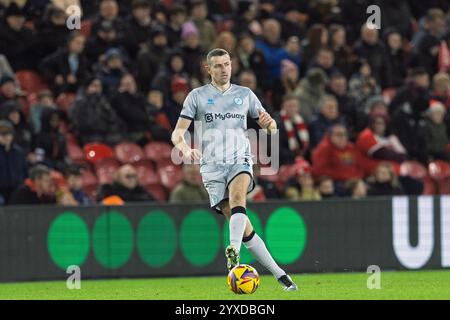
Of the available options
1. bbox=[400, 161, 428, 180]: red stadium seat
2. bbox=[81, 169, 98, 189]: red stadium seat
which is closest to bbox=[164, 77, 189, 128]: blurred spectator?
bbox=[81, 169, 98, 189]: red stadium seat

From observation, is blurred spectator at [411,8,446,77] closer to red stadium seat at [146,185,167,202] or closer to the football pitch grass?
red stadium seat at [146,185,167,202]

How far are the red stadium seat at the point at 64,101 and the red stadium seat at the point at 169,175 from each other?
5.90 ft

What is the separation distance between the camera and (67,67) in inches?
709

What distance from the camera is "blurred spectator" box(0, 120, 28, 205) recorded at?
16.0 metres

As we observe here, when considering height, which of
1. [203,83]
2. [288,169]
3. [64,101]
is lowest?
[288,169]

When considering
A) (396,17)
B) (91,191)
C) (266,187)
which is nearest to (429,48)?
(396,17)

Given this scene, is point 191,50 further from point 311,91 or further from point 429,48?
point 429,48

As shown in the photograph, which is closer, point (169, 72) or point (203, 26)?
point (169, 72)

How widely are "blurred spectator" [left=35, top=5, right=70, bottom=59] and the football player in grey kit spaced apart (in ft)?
25.0

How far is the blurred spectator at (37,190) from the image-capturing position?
1559 cm

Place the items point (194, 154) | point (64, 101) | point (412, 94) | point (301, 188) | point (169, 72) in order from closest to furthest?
1. point (194, 154)
2. point (301, 188)
3. point (64, 101)
4. point (169, 72)
5. point (412, 94)

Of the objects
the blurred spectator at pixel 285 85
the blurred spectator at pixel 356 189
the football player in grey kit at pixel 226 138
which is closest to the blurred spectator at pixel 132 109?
the blurred spectator at pixel 285 85

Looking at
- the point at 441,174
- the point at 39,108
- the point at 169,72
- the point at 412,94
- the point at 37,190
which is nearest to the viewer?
the point at 37,190

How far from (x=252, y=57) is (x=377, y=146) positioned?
2.70m
